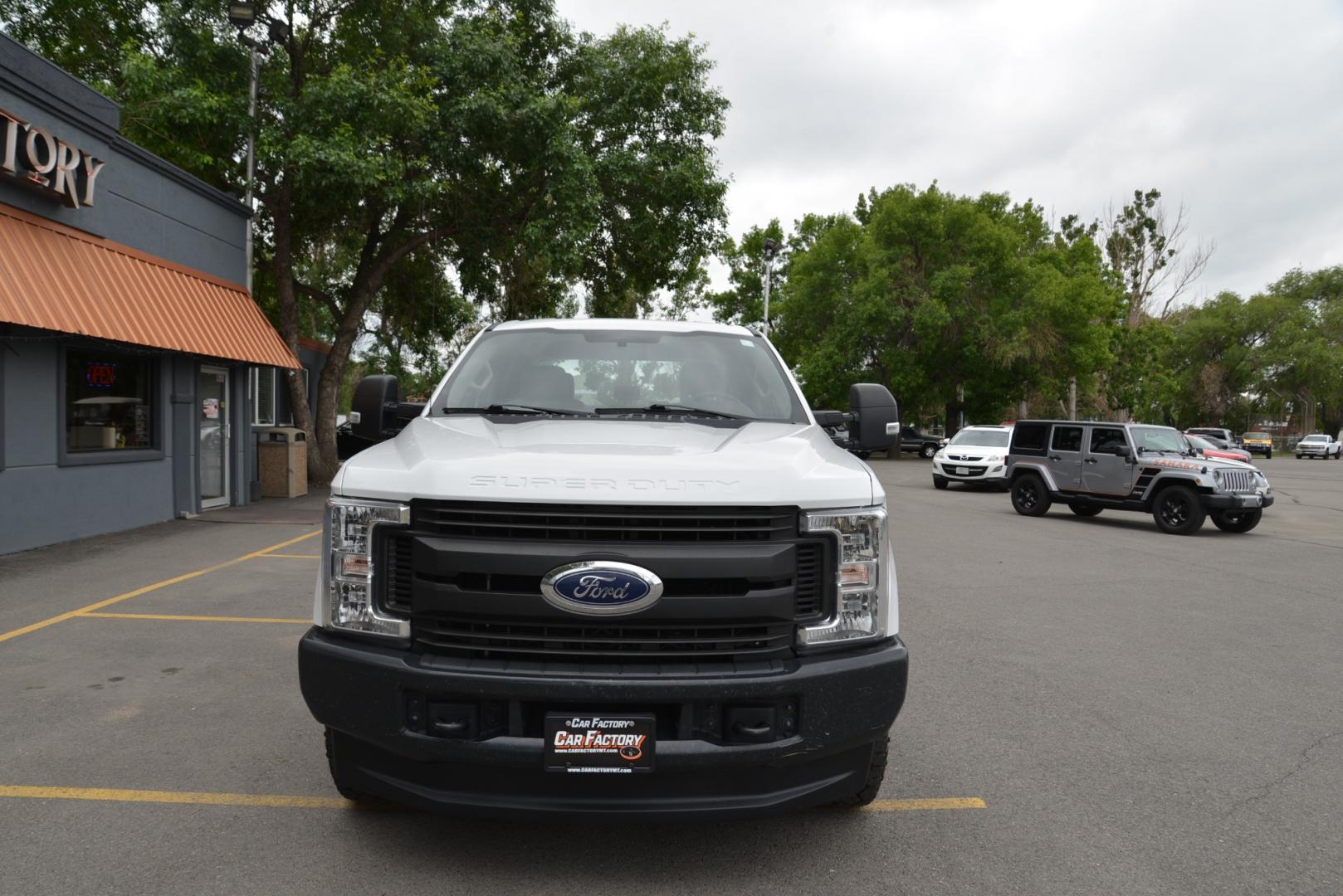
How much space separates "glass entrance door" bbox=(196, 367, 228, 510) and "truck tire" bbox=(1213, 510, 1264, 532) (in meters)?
15.3

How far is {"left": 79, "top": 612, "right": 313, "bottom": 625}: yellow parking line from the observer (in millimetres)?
6633

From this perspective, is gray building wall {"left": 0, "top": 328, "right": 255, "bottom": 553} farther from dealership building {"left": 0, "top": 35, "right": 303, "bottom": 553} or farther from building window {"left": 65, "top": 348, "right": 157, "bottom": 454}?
building window {"left": 65, "top": 348, "right": 157, "bottom": 454}

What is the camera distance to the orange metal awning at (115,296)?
9156mm

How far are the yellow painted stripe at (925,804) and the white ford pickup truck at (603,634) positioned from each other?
0.72 m

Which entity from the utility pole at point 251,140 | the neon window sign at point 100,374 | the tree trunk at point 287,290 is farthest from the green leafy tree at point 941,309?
the neon window sign at point 100,374

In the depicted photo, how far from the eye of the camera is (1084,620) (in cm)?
715

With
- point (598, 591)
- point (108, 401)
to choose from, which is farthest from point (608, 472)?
point (108, 401)

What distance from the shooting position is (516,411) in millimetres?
4043

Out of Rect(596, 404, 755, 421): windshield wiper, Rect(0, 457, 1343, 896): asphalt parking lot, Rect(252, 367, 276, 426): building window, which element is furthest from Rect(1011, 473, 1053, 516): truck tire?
Rect(252, 367, 276, 426): building window

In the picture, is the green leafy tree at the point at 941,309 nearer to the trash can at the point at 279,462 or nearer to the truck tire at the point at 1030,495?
the truck tire at the point at 1030,495

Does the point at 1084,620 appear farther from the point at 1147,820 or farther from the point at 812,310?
the point at 812,310

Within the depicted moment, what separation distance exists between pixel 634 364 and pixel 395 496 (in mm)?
1805

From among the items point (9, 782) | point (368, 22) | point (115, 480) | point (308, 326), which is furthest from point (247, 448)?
point (308, 326)

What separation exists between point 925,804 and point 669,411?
1.94 meters
